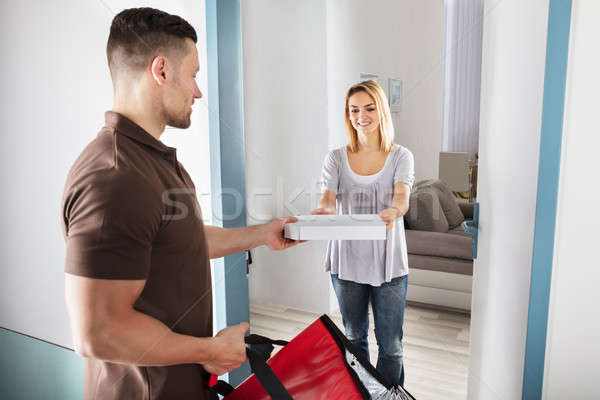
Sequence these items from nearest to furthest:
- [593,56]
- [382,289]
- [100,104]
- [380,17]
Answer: [593,56], [100,104], [382,289], [380,17]

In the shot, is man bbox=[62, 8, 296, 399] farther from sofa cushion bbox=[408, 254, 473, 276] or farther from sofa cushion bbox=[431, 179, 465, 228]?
sofa cushion bbox=[431, 179, 465, 228]

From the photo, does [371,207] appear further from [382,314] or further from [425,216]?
[425,216]

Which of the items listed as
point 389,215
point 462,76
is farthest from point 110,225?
point 462,76

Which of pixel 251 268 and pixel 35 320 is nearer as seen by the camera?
pixel 35 320

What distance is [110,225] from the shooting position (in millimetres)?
481

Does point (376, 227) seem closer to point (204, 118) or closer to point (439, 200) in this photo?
point (204, 118)

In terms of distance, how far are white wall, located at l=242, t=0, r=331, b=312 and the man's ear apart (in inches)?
57.6

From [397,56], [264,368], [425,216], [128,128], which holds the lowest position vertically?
[425,216]

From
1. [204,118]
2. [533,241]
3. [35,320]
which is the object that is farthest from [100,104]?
[533,241]

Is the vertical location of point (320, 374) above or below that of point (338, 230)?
below

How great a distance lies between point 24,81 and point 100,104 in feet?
0.58

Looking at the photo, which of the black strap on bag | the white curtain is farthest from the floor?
the white curtain

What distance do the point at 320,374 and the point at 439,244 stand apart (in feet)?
5.28

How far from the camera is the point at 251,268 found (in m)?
2.39
